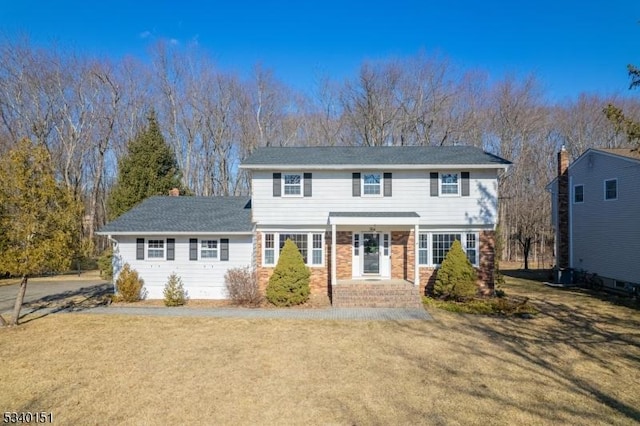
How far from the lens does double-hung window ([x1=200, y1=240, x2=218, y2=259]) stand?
1639 cm

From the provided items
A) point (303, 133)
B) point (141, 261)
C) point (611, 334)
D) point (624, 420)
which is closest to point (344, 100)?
point (303, 133)

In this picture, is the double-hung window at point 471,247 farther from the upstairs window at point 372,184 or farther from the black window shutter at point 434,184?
the upstairs window at point 372,184

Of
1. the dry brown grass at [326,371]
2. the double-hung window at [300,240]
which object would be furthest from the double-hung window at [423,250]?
the double-hung window at [300,240]

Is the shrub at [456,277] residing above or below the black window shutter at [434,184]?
below

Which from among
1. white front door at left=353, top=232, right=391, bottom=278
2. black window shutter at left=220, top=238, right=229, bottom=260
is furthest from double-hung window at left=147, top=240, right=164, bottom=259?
white front door at left=353, top=232, right=391, bottom=278

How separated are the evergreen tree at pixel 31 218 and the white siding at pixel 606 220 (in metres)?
23.1

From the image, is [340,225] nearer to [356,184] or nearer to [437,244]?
[356,184]

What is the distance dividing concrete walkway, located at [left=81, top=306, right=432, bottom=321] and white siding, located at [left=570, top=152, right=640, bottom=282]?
1099 cm

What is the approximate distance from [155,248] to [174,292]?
228 cm

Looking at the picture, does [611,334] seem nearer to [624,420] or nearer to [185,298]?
[624,420]

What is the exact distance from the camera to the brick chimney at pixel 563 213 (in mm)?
21438

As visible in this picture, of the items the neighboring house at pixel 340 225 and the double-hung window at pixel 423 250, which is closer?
the neighboring house at pixel 340 225

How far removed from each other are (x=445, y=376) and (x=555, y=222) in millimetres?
19181

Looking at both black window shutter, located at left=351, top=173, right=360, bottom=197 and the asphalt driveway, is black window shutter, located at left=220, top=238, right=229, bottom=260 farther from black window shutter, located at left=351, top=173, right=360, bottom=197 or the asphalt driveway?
the asphalt driveway
